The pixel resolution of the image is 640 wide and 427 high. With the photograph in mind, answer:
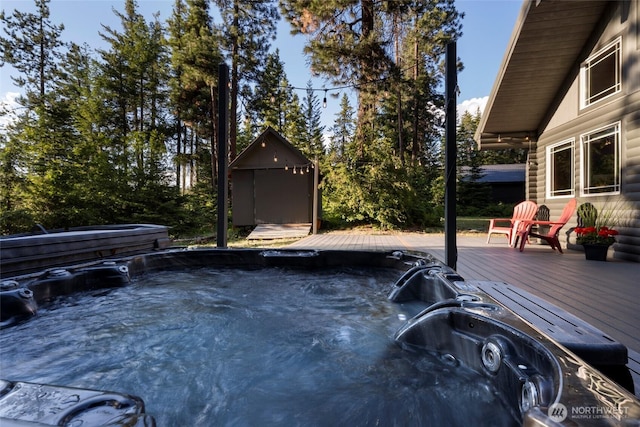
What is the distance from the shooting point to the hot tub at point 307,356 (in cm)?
86

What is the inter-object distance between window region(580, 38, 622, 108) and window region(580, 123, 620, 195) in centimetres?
61

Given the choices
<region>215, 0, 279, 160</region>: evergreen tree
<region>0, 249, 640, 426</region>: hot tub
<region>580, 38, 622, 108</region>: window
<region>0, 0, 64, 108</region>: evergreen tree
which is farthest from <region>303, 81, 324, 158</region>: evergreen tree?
<region>0, 249, 640, 426</region>: hot tub

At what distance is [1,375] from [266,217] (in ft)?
30.1

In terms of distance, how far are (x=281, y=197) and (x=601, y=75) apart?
8.31 meters

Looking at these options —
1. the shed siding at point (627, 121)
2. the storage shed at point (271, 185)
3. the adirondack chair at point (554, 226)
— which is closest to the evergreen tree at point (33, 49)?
the storage shed at point (271, 185)

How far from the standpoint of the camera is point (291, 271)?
3.69 metres

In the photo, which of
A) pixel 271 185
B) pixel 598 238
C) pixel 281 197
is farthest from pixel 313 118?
pixel 598 238

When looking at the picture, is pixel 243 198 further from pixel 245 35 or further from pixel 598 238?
pixel 598 238

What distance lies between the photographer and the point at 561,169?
20.5 feet

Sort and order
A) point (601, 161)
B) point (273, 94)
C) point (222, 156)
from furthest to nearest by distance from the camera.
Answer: point (273, 94) < point (601, 161) < point (222, 156)

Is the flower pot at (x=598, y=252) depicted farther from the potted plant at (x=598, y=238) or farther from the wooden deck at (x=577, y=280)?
the wooden deck at (x=577, y=280)

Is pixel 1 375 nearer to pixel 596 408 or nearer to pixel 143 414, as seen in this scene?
pixel 143 414

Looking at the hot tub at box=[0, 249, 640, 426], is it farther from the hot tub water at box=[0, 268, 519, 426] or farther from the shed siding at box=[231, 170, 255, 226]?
the shed siding at box=[231, 170, 255, 226]

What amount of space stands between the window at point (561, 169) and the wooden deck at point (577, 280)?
1416mm
